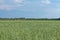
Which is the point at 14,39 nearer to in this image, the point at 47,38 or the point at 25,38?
the point at 25,38

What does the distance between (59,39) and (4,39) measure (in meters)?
2.55

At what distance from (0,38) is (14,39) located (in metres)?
0.83

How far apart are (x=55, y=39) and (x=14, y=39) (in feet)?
6.17

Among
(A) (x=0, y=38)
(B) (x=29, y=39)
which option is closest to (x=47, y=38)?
(B) (x=29, y=39)

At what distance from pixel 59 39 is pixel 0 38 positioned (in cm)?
279

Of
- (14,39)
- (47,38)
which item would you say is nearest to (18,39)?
(14,39)

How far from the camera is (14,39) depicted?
8.76 metres

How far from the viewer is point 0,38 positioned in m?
9.20

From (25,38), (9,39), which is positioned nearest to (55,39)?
(25,38)

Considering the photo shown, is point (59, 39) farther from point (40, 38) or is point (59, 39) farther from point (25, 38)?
point (25, 38)

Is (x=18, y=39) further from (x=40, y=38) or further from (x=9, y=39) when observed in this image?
(x=40, y=38)

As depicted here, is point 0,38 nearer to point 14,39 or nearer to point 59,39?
point 14,39

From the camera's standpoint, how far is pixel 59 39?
352 inches

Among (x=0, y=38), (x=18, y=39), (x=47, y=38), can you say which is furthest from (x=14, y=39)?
(x=47, y=38)
